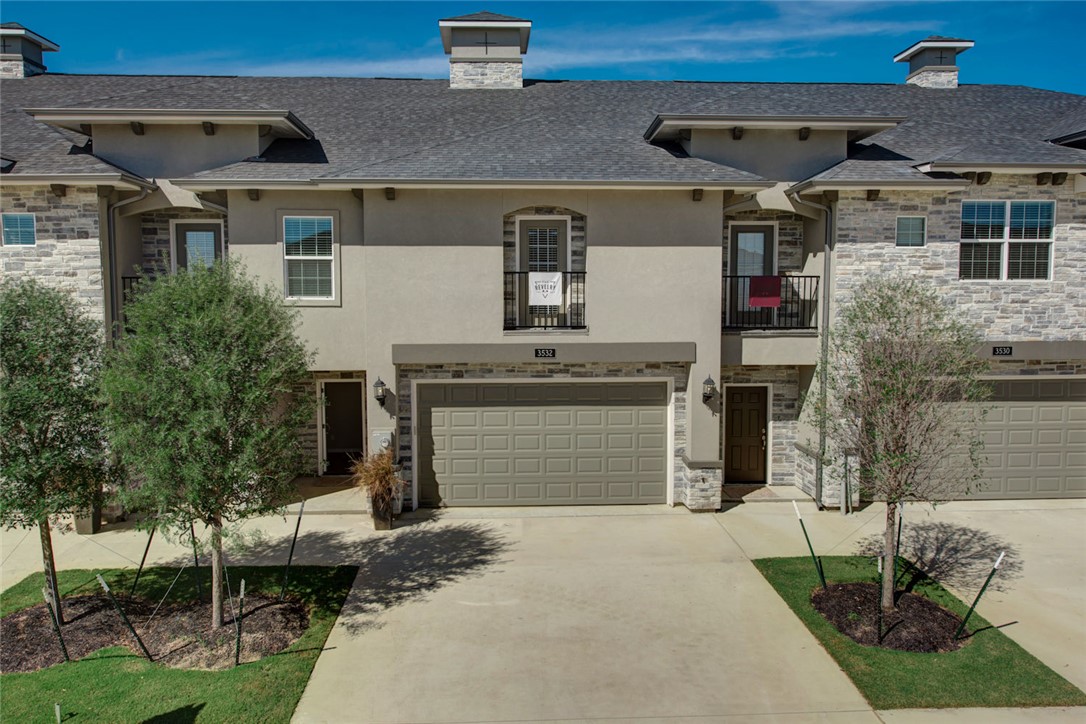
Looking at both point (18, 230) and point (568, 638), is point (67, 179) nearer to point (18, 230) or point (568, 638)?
point (18, 230)

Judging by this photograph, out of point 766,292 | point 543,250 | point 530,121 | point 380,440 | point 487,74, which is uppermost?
point 487,74

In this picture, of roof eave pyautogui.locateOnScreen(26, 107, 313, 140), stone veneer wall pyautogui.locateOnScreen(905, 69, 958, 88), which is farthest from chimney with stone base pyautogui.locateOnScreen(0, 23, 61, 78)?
stone veneer wall pyautogui.locateOnScreen(905, 69, 958, 88)

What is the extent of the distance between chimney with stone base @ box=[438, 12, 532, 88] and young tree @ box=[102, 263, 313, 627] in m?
10.4

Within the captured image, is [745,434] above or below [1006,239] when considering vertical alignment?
below

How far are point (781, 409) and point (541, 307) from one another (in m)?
4.97

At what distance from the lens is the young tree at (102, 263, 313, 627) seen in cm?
744

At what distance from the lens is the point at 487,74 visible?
1681 centimetres

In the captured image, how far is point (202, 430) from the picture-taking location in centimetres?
736

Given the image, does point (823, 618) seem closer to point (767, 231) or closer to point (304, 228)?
point (767, 231)

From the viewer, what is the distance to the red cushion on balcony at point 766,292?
501 inches

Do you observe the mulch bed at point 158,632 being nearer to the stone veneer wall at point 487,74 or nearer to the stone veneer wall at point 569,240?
the stone veneer wall at point 569,240

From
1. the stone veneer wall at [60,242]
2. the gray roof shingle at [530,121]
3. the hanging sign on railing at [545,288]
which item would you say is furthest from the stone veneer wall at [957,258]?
the stone veneer wall at [60,242]

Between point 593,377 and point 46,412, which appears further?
point 593,377

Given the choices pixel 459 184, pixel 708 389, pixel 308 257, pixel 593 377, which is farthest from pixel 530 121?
pixel 708 389
